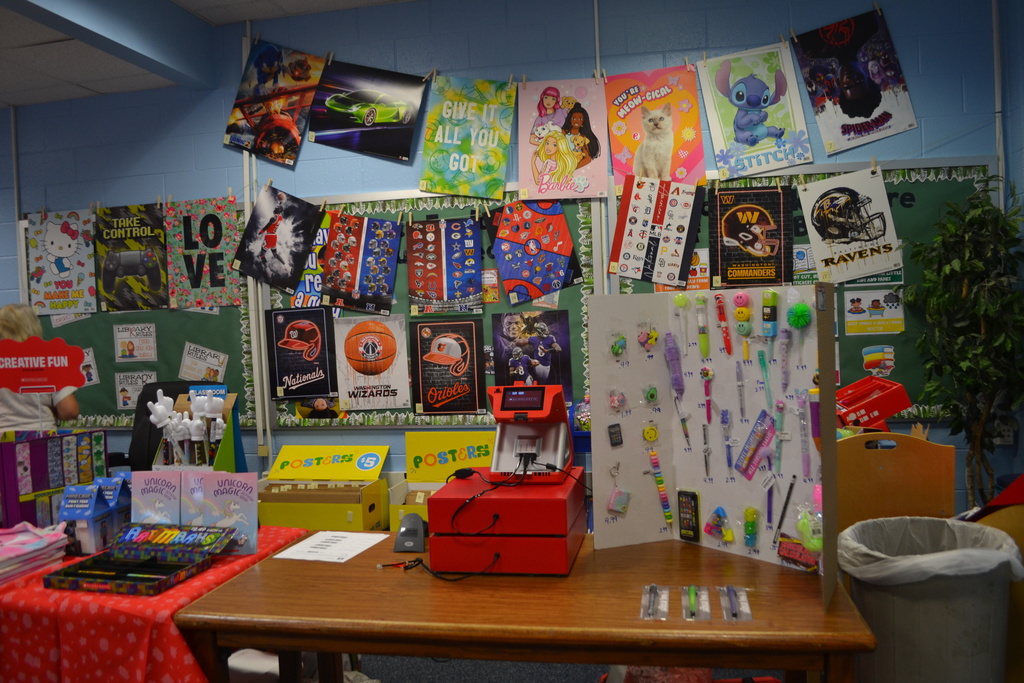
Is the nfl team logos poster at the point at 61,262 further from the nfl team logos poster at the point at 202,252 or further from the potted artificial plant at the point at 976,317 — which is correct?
the potted artificial plant at the point at 976,317

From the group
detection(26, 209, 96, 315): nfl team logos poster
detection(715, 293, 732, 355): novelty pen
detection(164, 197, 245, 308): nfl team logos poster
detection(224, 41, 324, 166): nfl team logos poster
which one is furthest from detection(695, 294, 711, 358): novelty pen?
detection(26, 209, 96, 315): nfl team logos poster

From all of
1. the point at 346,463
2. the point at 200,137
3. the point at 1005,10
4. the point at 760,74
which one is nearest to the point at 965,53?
the point at 1005,10

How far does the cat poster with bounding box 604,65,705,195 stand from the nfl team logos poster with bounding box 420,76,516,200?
0.58 m

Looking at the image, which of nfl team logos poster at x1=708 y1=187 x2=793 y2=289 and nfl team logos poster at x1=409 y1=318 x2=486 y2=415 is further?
nfl team logos poster at x1=409 y1=318 x2=486 y2=415

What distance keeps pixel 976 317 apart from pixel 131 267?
4.52 m

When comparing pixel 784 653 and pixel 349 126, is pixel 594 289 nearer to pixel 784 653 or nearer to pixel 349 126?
pixel 349 126

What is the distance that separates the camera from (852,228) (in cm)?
348

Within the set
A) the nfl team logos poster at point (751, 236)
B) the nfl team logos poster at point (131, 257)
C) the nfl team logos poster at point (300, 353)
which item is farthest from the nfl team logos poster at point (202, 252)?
the nfl team logos poster at point (751, 236)

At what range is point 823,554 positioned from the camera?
1562 millimetres

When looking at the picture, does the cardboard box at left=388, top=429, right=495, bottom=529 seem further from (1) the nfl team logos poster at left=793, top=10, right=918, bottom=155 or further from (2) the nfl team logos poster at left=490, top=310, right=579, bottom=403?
(1) the nfl team logos poster at left=793, top=10, right=918, bottom=155

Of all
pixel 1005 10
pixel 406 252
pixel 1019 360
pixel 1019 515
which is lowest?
pixel 1019 515

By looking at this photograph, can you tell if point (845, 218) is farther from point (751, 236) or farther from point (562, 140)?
point (562, 140)

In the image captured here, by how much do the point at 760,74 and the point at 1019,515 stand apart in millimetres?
2479

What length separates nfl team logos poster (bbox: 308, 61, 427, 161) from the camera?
12.7 feet
